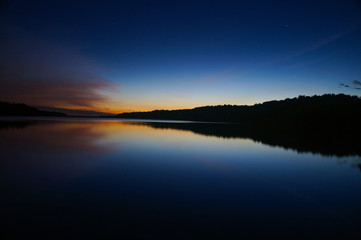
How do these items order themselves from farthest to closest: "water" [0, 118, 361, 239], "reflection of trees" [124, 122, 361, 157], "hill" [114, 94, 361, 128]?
"hill" [114, 94, 361, 128], "reflection of trees" [124, 122, 361, 157], "water" [0, 118, 361, 239]

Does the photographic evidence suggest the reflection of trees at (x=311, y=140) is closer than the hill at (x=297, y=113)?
Yes

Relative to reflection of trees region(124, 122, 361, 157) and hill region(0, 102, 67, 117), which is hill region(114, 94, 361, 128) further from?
hill region(0, 102, 67, 117)

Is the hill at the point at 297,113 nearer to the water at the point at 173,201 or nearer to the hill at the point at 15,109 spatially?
the water at the point at 173,201

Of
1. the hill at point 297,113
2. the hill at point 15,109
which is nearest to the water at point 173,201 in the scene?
the hill at point 297,113

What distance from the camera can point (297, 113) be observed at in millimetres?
80375

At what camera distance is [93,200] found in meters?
4.61

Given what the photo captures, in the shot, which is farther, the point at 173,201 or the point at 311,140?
the point at 311,140

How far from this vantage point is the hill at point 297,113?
6153 cm

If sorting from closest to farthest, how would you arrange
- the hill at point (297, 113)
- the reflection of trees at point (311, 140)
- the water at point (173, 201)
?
1. the water at point (173, 201)
2. the reflection of trees at point (311, 140)
3. the hill at point (297, 113)

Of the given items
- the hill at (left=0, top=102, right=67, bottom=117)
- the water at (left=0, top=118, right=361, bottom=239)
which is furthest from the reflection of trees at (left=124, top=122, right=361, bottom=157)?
the hill at (left=0, top=102, right=67, bottom=117)

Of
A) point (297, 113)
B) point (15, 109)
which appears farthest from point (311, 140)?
point (15, 109)

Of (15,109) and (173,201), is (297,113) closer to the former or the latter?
(173,201)

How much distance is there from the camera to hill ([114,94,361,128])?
2422 inches

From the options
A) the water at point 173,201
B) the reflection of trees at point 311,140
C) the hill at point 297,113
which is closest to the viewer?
the water at point 173,201
